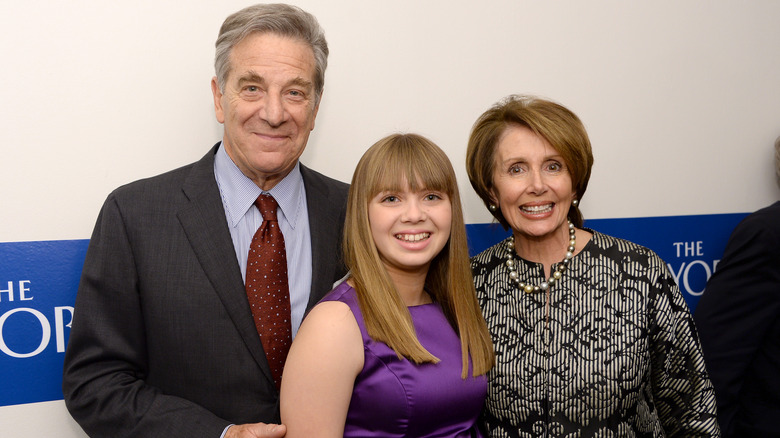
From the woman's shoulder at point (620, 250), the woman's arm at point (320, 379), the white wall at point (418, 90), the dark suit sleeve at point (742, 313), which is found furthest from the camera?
the dark suit sleeve at point (742, 313)

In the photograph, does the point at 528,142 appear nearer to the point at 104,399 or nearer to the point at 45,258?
the point at 104,399

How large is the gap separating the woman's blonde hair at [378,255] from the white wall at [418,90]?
26.6 inches

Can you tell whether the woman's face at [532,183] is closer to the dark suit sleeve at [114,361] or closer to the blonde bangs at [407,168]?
the blonde bangs at [407,168]

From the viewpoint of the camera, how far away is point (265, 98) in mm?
1614

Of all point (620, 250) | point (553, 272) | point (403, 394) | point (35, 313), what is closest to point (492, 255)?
point (553, 272)

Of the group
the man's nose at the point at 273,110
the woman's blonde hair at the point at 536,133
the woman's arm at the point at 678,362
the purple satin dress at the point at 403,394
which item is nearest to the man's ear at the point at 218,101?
the man's nose at the point at 273,110

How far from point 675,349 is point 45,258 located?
1701 millimetres

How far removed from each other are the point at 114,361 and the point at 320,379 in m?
0.50

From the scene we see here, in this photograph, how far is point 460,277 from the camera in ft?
5.39

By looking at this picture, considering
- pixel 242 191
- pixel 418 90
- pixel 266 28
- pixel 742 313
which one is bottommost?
pixel 742 313

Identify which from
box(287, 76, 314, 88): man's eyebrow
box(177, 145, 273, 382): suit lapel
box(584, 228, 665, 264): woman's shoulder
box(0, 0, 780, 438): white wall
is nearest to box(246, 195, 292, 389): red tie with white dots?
box(177, 145, 273, 382): suit lapel

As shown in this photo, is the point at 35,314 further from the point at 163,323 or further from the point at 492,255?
the point at 492,255

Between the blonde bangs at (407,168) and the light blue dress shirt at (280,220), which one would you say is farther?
the light blue dress shirt at (280,220)

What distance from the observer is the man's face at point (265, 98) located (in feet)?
5.24
